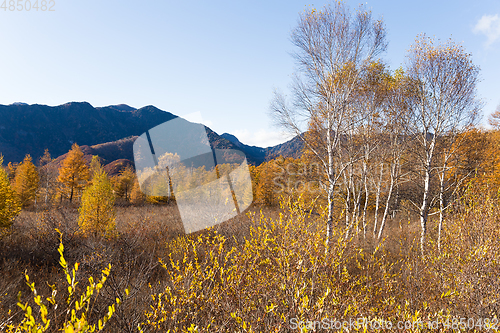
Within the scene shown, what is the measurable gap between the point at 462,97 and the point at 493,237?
22.2ft

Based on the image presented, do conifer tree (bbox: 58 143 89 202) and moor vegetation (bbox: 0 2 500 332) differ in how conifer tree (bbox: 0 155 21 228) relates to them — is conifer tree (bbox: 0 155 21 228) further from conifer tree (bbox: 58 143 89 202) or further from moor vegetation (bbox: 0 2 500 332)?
conifer tree (bbox: 58 143 89 202)

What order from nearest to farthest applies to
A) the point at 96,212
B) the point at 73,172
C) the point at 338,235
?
the point at 338,235 → the point at 96,212 → the point at 73,172

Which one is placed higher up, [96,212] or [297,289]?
[297,289]

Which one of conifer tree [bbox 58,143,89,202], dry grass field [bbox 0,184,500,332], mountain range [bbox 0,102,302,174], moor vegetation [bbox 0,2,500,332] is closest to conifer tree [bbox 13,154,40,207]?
conifer tree [bbox 58,143,89,202]

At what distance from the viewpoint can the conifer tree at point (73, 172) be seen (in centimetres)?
2423

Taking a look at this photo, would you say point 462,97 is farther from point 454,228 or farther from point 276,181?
point 276,181

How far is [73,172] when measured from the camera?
24250 millimetres

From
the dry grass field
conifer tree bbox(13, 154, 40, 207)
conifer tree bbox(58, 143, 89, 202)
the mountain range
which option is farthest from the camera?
the mountain range

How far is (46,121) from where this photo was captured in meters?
170

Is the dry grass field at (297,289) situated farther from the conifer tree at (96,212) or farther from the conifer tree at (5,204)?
the conifer tree at (5,204)

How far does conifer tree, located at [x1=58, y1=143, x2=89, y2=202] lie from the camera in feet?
79.5

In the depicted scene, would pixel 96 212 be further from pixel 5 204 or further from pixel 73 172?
pixel 73 172

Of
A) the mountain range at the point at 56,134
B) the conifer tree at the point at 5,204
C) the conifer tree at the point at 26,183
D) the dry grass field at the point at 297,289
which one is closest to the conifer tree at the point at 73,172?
the conifer tree at the point at 26,183

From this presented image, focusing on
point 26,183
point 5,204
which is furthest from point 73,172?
Answer: point 5,204
